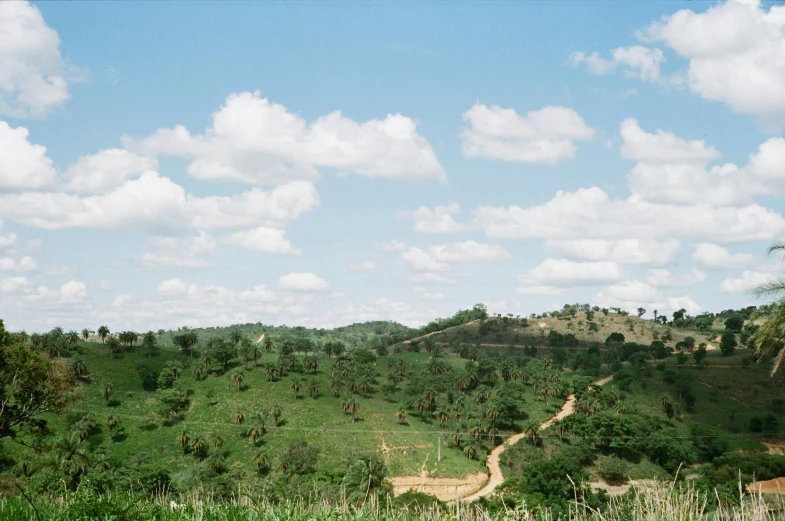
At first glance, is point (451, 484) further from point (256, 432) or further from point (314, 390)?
point (314, 390)

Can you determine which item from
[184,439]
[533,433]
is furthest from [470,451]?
[184,439]

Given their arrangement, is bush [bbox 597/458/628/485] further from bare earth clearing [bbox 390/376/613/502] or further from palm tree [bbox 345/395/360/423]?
palm tree [bbox 345/395/360/423]

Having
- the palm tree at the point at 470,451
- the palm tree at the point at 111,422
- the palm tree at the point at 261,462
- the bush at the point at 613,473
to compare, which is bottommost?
the bush at the point at 613,473

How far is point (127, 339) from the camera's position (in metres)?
146

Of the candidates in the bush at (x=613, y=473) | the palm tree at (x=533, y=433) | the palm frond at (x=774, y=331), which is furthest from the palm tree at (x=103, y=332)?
the palm frond at (x=774, y=331)

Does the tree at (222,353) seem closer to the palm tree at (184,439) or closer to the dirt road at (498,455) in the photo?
the palm tree at (184,439)

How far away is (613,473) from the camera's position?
302 feet

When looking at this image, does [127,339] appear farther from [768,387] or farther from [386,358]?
[768,387]

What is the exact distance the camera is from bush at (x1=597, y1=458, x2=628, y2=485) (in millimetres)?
92375

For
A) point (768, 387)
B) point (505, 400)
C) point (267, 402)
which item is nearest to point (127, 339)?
point (267, 402)

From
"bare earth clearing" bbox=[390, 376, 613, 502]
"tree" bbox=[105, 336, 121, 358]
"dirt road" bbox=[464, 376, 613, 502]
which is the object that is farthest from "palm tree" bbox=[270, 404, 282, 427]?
"tree" bbox=[105, 336, 121, 358]

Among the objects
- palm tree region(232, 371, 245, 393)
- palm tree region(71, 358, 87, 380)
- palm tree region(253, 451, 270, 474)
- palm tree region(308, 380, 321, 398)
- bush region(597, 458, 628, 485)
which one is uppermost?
palm tree region(71, 358, 87, 380)

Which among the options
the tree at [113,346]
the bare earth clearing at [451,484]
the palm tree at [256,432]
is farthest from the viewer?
the tree at [113,346]

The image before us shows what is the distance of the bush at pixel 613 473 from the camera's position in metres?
92.4
